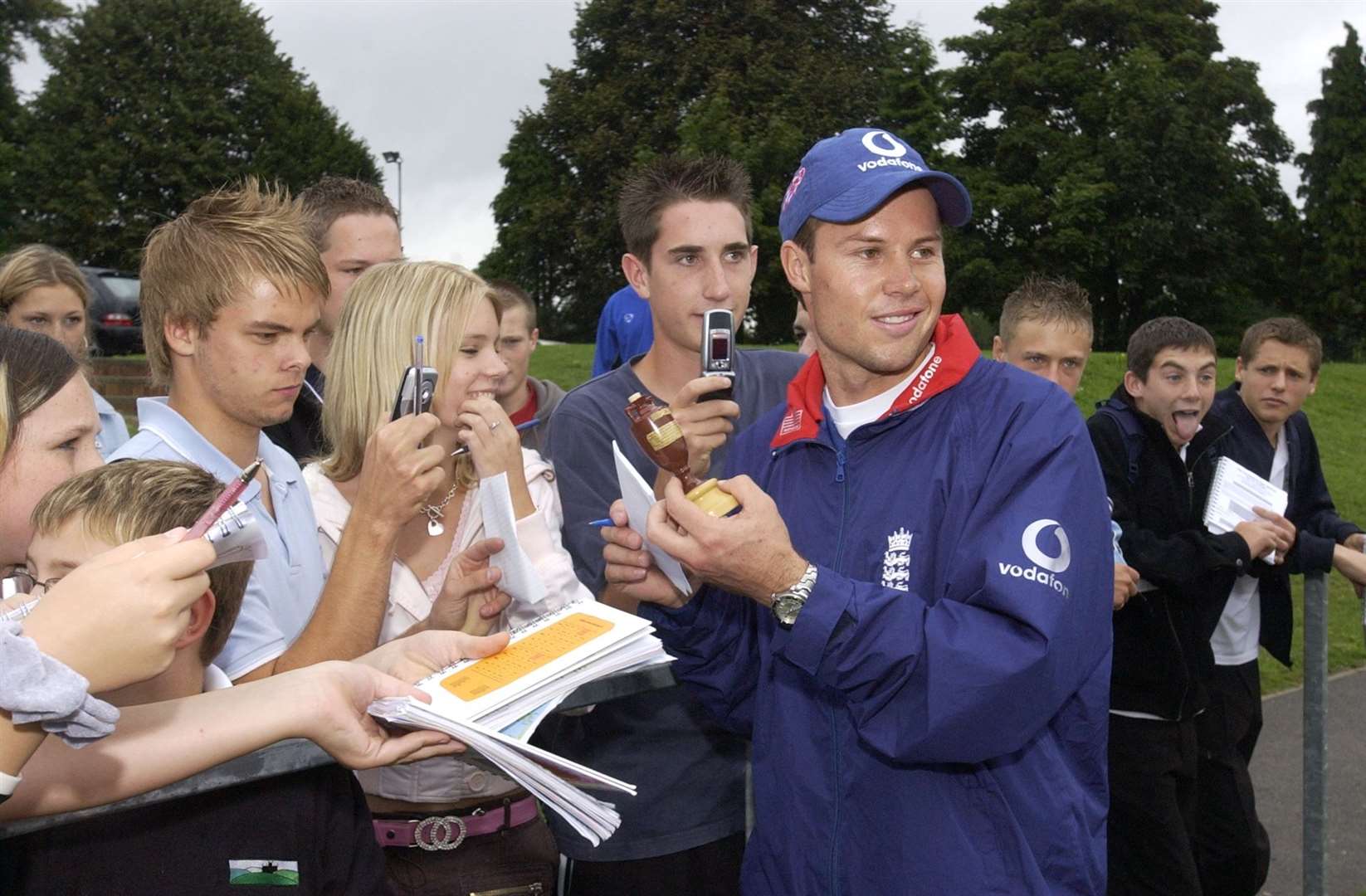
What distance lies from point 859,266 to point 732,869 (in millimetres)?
1632

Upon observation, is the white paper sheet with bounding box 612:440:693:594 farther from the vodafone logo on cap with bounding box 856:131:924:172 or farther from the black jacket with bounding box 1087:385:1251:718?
the black jacket with bounding box 1087:385:1251:718

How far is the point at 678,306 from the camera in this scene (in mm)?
3838

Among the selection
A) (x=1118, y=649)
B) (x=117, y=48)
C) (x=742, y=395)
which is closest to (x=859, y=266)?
(x=742, y=395)

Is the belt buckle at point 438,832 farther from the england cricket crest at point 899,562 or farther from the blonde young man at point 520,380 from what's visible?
the blonde young man at point 520,380

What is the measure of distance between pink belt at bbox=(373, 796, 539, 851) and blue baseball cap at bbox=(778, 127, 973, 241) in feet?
5.25

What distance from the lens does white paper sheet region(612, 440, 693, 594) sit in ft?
7.74

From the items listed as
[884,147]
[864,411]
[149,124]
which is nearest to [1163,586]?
[864,411]

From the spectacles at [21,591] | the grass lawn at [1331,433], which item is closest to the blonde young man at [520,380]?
the spectacles at [21,591]

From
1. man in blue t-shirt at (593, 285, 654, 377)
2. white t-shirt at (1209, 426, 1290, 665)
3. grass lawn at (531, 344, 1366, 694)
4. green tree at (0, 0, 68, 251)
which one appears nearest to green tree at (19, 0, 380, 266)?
green tree at (0, 0, 68, 251)

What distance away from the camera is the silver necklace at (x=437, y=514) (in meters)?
3.25

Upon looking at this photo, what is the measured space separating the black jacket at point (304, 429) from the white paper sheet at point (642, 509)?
6.97 feet

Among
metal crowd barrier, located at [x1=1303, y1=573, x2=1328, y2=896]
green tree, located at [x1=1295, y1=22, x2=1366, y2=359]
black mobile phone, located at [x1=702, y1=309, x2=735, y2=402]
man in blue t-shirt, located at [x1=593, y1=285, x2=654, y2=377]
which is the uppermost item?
green tree, located at [x1=1295, y1=22, x2=1366, y2=359]

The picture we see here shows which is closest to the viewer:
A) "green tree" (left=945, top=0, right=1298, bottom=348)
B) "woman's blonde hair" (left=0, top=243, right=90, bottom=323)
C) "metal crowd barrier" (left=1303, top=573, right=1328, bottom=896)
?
"metal crowd barrier" (left=1303, top=573, right=1328, bottom=896)

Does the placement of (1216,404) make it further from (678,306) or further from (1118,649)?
(678,306)
